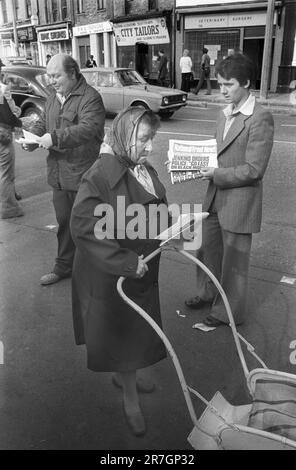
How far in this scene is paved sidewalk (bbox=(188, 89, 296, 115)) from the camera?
1622cm

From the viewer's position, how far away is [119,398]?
288cm

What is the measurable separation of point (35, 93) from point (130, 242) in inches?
444

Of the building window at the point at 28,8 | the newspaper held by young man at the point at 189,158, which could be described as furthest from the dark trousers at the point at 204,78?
the building window at the point at 28,8

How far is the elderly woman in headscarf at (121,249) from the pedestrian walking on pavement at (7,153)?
3790mm

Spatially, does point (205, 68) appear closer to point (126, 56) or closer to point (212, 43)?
point (212, 43)

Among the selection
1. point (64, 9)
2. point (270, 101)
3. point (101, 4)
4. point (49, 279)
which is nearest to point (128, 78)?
point (270, 101)

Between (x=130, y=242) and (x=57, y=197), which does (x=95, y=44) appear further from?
(x=130, y=242)

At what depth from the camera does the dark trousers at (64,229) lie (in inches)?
161

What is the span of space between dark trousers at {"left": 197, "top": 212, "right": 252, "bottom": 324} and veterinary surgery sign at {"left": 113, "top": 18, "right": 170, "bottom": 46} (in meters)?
22.5

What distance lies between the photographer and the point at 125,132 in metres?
2.25

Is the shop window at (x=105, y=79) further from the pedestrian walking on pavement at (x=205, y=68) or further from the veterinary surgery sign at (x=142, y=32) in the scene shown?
the veterinary surgery sign at (x=142, y=32)

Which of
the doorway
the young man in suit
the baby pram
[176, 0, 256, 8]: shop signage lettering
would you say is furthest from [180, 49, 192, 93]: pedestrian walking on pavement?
the baby pram

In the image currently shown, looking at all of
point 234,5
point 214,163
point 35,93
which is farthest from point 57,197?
point 234,5

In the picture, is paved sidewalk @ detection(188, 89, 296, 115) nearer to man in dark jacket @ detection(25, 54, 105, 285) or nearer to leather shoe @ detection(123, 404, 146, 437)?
man in dark jacket @ detection(25, 54, 105, 285)
